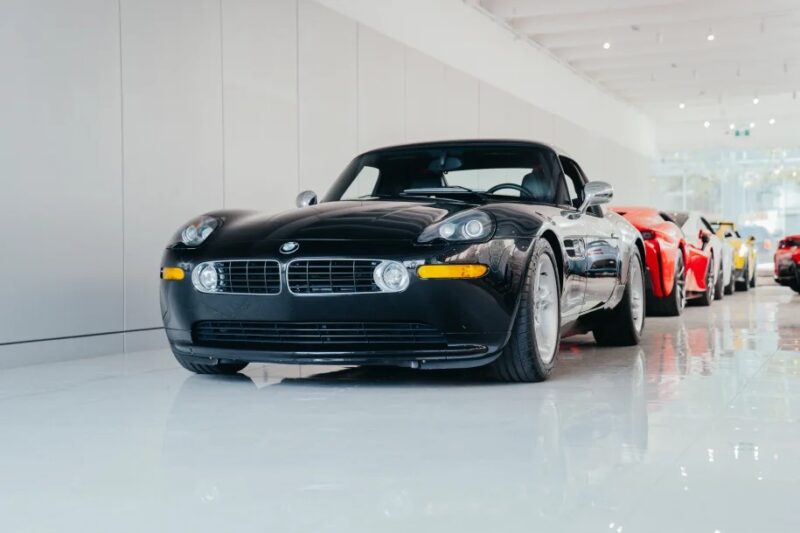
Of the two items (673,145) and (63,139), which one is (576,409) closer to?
(63,139)

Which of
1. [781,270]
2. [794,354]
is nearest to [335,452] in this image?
[794,354]

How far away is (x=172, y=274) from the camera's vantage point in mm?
4652

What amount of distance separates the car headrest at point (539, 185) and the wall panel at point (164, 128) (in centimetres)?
294

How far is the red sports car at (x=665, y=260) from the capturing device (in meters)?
8.95

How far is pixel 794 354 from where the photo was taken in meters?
5.93

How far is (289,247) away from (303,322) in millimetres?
334

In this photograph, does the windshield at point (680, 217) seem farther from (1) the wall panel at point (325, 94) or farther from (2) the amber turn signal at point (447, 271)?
(2) the amber turn signal at point (447, 271)

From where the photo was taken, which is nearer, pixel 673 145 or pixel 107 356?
pixel 107 356

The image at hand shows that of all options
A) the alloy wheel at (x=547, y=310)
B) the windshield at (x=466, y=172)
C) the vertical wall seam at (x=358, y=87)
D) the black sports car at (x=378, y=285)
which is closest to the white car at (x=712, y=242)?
the vertical wall seam at (x=358, y=87)

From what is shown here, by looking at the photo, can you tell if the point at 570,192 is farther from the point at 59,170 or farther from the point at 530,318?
the point at 59,170

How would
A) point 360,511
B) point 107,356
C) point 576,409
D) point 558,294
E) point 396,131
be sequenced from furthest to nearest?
point 396,131, point 107,356, point 558,294, point 576,409, point 360,511

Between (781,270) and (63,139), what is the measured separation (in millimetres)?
10926

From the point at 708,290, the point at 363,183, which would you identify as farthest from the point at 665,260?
the point at 363,183

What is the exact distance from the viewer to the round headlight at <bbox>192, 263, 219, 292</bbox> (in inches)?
178
